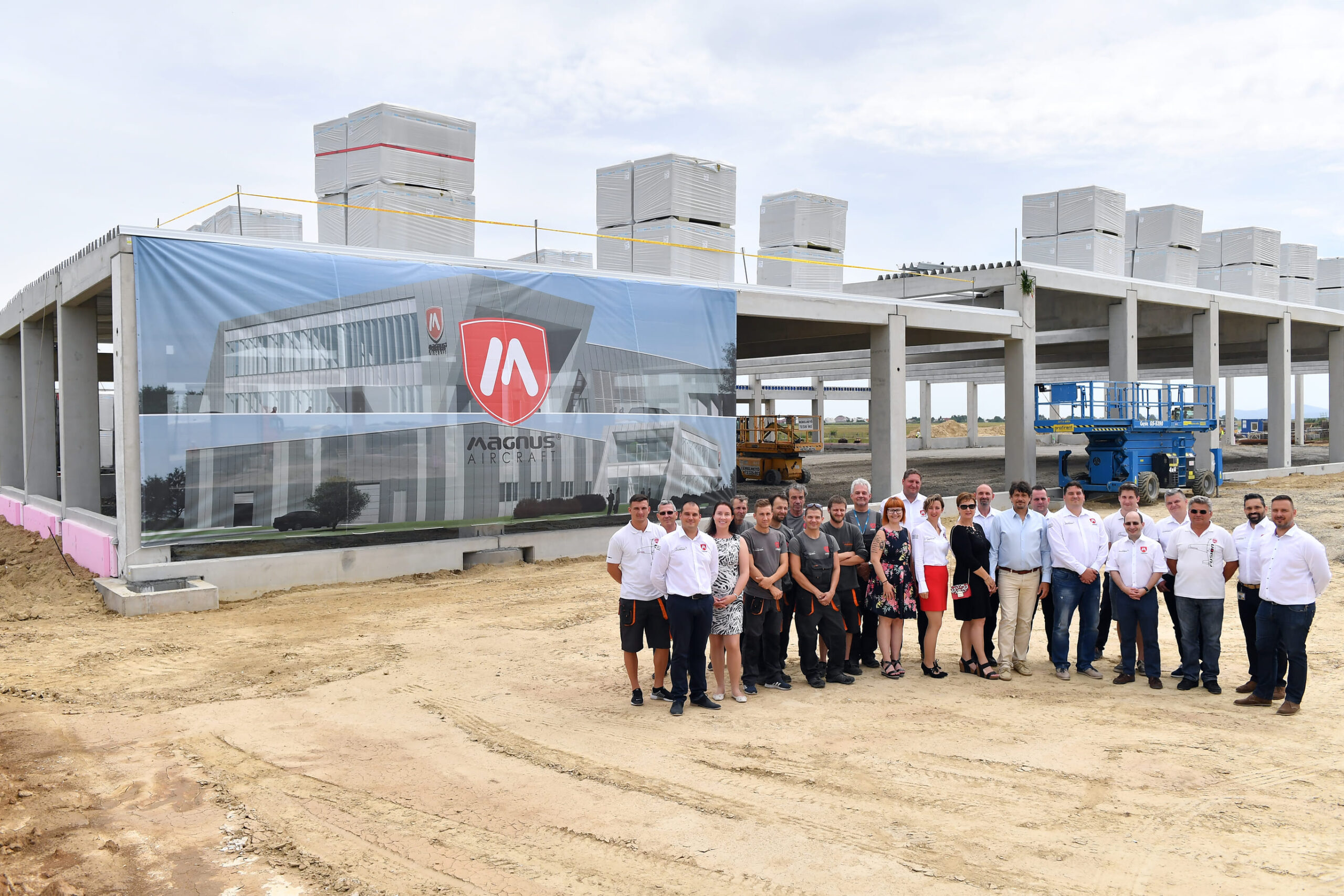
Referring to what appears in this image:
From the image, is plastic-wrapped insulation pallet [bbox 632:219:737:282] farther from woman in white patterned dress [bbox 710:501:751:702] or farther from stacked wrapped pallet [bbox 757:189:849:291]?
woman in white patterned dress [bbox 710:501:751:702]

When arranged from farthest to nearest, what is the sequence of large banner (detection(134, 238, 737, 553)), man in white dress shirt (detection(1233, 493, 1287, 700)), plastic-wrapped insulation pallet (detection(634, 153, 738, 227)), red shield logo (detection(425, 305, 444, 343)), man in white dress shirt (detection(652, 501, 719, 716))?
plastic-wrapped insulation pallet (detection(634, 153, 738, 227)) < red shield logo (detection(425, 305, 444, 343)) < large banner (detection(134, 238, 737, 553)) < man in white dress shirt (detection(1233, 493, 1287, 700)) < man in white dress shirt (detection(652, 501, 719, 716))

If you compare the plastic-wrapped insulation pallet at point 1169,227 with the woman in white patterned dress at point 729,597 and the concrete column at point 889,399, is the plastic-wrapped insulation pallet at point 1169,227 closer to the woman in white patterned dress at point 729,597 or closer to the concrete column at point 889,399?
the concrete column at point 889,399

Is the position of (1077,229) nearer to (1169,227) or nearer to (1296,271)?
(1169,227)


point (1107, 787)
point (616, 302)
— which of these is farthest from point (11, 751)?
point (616, 302)

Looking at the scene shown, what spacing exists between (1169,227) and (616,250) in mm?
17229

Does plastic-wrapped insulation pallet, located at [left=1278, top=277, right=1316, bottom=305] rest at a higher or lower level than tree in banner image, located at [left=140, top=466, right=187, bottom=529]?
higher

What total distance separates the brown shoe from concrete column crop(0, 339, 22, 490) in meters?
20.5

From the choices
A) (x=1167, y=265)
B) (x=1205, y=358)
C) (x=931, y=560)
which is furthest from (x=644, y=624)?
(x=1205, y=358)

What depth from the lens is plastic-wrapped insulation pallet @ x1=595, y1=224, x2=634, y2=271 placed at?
16094 millimetres

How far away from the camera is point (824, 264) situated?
1800 centimetres

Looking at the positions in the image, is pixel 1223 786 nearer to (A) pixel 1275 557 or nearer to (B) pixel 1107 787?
(B) pixel 1107 787

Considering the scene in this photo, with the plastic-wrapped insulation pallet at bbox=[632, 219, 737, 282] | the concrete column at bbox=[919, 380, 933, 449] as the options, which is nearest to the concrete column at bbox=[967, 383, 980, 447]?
the concrete column at bbox=[919, 380, 933, 449]

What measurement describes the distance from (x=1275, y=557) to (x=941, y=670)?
9.01 ft

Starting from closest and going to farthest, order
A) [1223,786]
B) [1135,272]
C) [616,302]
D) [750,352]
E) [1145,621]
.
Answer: [1223,786] < [1145,621] < [616,302] < [1135,272] < [750,352]
